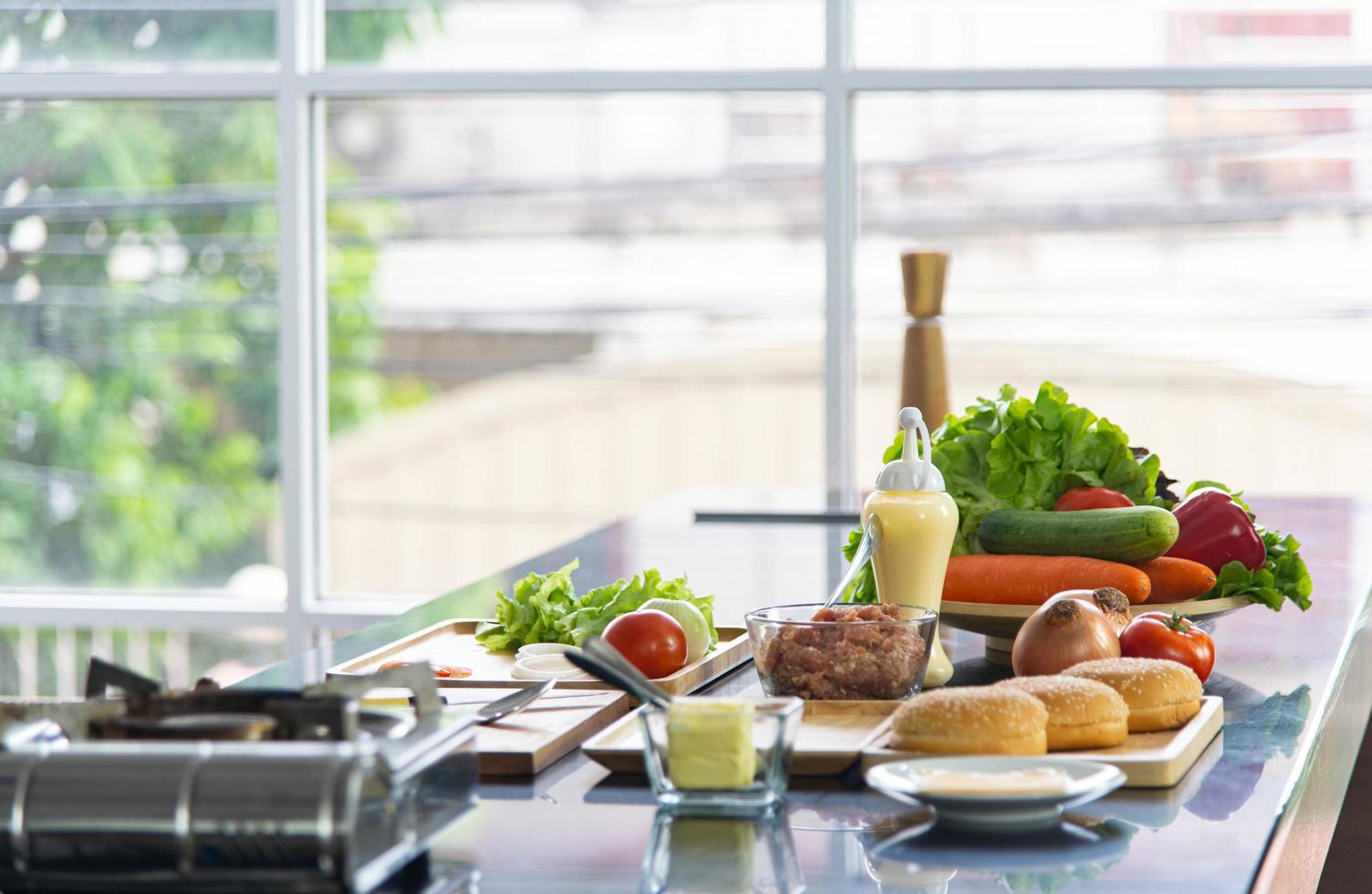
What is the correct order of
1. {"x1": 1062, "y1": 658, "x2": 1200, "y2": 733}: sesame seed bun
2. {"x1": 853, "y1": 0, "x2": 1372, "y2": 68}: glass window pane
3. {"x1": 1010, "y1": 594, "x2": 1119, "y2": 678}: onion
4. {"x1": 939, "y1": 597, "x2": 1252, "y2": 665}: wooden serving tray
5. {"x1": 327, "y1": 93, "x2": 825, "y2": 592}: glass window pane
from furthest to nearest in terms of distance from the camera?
{"x1": 327, "y1": 93, "x2": 825, "y2": 592}: glass window pane → {"x1": 853, "y1": 0, "x2": 1372, "y2": 68}: glass window pane → {"x1": 939, "y1": 597, "x2": 1252, "y2": 665}: wooden serving tray → {"x1": 1010, "y1": 594, "x2": 1119, "y2": 678}: onion → {"x1": 1062, "y1": 658, "x2": 1200, "y2": 733}: sesame seed bun

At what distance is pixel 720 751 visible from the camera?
987 millimetres

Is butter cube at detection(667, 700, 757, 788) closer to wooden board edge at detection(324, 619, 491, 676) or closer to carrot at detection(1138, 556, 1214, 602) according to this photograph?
wooden board edge at detection(324, 619, 491, 676)

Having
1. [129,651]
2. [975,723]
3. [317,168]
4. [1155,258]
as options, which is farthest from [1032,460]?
[129,651]

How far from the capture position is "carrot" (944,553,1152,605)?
4.91 ft

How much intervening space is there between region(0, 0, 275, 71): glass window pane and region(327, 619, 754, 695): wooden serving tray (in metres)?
2.75

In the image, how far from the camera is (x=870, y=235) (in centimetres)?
389

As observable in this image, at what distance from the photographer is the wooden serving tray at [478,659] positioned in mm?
1328

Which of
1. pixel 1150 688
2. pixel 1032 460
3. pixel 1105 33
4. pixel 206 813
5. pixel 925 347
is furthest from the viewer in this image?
pixel 1105 33

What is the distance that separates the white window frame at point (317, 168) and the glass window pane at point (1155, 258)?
8cm

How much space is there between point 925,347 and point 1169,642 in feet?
3.79

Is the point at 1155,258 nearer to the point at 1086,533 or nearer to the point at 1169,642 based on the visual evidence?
the point at 1086,533

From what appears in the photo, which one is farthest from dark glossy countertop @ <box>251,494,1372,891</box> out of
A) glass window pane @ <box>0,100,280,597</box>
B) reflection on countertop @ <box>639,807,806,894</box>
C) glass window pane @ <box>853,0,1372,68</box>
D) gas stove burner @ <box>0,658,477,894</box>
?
glass window pane @ <box>0,100,280,597</box>

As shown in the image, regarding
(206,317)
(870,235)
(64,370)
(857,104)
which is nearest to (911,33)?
(857,104)

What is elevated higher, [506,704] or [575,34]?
[575,34]
